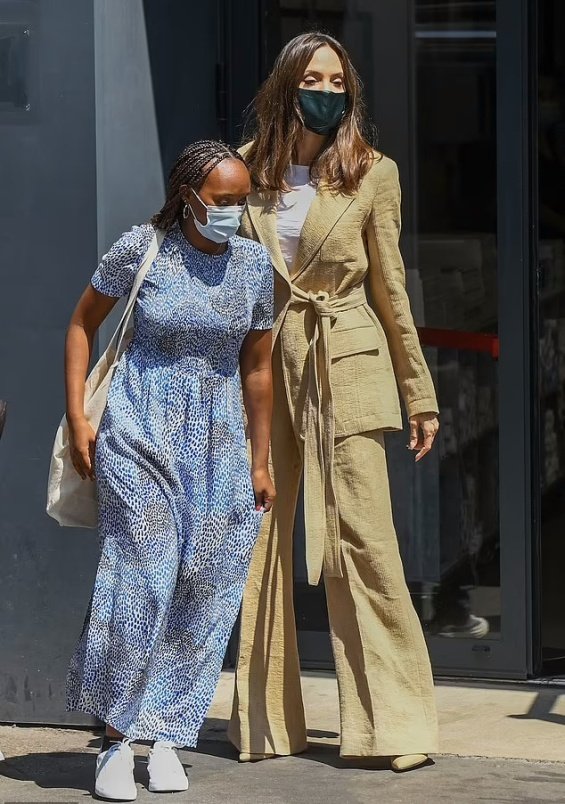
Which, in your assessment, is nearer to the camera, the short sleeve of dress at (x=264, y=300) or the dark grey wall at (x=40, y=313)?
the short sleeve of dress at (x=264, y=300)

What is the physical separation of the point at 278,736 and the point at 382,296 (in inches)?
52.1

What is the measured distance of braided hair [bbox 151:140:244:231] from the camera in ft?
14.1

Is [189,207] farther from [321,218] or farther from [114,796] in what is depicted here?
[114,796]

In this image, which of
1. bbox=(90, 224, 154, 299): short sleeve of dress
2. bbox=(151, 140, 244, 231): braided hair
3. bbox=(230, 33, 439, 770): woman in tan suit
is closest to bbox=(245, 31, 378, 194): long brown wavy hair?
bbox=(230, 33, 439, 770): woman in tan suit

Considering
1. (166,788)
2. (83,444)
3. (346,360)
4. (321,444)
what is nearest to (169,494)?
(83,444)

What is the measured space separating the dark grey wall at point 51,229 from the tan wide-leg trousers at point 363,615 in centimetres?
67

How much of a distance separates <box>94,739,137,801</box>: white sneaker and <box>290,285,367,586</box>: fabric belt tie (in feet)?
2.36

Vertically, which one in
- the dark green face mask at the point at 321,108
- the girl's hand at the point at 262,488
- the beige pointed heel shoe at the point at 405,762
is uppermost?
the dark green face mask at the point at 321,108

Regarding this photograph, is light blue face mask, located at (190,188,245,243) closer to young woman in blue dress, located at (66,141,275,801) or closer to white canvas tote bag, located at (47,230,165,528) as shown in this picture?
young woman in blue dress, located at (66,141,275,801)

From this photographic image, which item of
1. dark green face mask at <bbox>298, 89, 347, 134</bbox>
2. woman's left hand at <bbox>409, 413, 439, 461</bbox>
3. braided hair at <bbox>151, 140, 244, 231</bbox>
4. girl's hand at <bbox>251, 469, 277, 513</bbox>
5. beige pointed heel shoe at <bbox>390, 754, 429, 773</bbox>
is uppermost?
dark green face mask at <bbox>298, 89, 347, 134</bbox>

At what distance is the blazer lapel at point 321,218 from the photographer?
15.0 ft

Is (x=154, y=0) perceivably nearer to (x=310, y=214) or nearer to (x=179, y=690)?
(x=310, y=214)

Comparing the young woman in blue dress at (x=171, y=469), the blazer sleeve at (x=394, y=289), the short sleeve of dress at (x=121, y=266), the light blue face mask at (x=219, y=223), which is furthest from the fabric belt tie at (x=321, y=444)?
the short sleeve of dress at (x=121, y=266)

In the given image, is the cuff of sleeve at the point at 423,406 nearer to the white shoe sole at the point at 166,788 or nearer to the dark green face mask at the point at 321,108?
the dark green face mask at the point at 321,108
